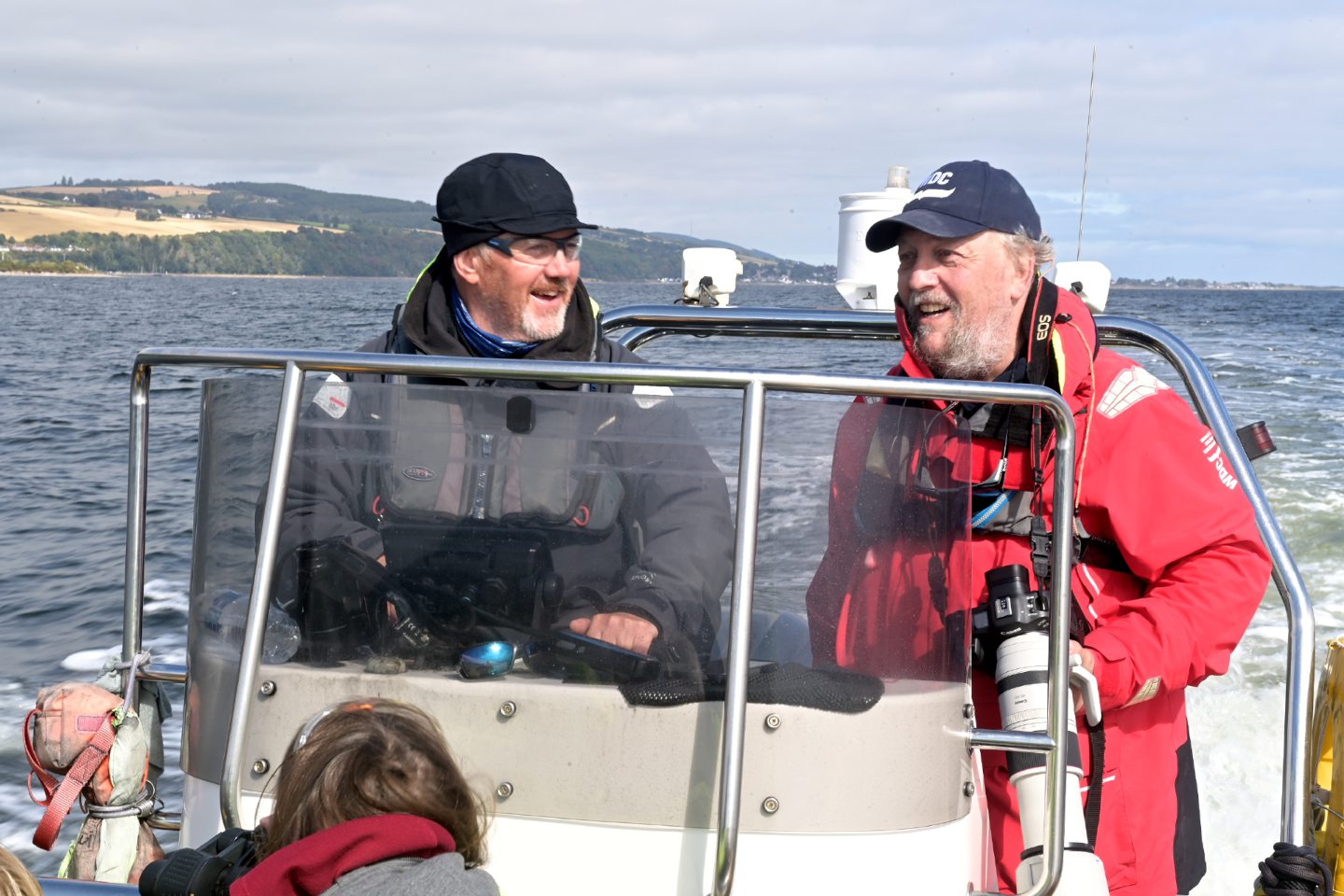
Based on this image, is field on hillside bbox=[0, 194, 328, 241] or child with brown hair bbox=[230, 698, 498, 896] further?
field on hillside bbox=[0, 194, 328, 241]

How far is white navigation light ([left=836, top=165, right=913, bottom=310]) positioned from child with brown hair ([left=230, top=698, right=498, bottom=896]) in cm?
396

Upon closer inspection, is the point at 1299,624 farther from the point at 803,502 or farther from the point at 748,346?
the point at 748,346

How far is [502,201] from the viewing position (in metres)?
2.93

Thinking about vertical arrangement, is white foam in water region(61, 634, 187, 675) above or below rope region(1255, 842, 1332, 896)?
below

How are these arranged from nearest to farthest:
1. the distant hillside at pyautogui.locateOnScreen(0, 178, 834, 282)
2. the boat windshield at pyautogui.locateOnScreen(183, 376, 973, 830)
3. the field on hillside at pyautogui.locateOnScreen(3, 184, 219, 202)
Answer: the boat windshield at pyautogui.locateOnScreen(183, 376, 973, 830), the distant hillside at pyautogui.locateOnScreen(0, 178, 834, 282), the field on hillside at pyautogui.locateOnScreen(3, 184, 219, 202)

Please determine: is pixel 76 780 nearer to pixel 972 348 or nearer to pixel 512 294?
pixel 512 294

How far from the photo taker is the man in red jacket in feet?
7.51

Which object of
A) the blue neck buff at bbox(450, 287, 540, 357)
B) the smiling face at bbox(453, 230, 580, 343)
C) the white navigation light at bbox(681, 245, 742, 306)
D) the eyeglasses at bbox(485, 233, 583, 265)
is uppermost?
the white navigation light at bbox(681, 245, 742, 306)

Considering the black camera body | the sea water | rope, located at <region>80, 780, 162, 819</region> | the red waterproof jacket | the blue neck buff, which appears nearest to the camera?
the black camera body

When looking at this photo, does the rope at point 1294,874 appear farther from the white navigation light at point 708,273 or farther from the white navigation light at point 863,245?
the white navigation light at point 863,245

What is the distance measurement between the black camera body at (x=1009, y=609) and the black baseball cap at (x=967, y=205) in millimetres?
753

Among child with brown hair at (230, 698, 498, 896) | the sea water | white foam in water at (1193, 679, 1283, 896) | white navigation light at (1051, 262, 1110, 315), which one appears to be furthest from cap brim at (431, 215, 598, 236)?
white foam in water at (1193, 679, 1283, 896)

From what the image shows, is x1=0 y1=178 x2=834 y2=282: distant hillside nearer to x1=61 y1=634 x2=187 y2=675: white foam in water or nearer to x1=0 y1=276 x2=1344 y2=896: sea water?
x1=0 y1=276 x2=1344 y2=896: sea water

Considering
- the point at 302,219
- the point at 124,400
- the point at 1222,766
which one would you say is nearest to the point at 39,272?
the point at 302,219
